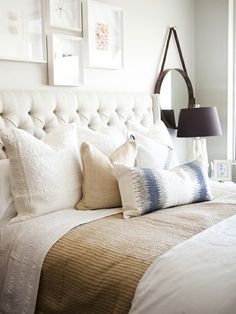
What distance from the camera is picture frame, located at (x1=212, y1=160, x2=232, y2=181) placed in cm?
371

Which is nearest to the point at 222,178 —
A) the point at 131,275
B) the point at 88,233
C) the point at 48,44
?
the point at 48,44

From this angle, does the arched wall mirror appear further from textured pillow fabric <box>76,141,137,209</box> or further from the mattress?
the mattress

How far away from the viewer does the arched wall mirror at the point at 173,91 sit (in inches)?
141

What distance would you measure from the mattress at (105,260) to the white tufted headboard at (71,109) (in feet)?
2.80

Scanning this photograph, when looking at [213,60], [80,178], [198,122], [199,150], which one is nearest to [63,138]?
[80,178]

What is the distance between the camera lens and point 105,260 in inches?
58.4

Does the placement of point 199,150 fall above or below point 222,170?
above

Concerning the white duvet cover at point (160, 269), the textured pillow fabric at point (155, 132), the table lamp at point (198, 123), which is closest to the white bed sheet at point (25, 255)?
the white duvet cover at point (160, 269)

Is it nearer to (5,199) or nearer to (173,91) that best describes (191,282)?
(5,199)

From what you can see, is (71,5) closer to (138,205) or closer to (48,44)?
(48,44)

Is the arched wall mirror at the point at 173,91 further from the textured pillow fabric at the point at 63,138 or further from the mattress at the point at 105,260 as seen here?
the mattress at the point at 105,260

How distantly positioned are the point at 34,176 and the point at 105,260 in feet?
2.22

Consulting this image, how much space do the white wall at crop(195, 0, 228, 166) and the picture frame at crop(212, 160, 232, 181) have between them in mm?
264

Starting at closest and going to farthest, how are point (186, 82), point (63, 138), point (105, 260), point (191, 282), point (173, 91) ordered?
point (191, 282), point (105, 260), point (63, 138), point (173, 91), point (186, 82)
